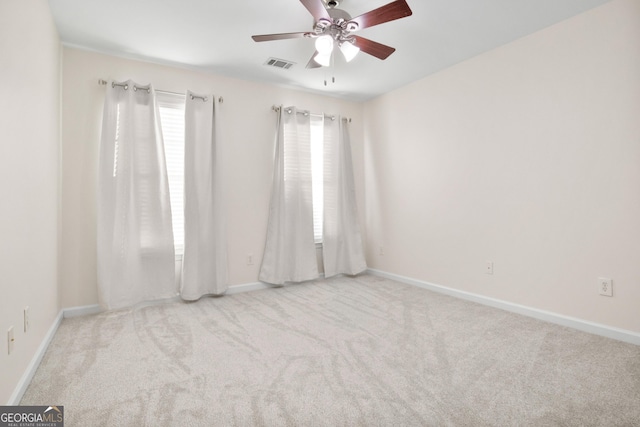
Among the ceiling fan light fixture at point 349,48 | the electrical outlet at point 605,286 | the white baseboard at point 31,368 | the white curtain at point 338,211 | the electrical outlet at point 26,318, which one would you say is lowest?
the white baseboard at point 31,368

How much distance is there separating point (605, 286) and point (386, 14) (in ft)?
8.39

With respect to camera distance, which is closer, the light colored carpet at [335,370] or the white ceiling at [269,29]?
the light colored carpet at [335,370]

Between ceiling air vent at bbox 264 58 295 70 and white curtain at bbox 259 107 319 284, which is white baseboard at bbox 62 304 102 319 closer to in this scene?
white curtain at bbox 259 107 319 284

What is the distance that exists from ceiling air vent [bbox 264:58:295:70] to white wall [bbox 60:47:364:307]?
1.75 feet

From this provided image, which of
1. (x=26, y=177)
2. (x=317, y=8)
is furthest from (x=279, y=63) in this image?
(x=26, y=177)

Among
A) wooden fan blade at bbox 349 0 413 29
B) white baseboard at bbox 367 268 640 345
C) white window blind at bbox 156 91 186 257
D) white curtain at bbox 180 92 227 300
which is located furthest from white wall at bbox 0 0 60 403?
white baseboard at bbox 367 268 640 345

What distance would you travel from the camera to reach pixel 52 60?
253cm

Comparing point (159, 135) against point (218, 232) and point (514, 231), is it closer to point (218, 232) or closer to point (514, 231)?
point (218, 232)

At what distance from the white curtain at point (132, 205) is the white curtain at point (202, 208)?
0.19 meters

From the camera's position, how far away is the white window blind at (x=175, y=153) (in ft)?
11.2

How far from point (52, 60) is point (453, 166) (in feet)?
12.5

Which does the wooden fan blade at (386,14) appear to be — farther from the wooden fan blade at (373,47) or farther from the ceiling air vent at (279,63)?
the ceiling air vent at (279,63)

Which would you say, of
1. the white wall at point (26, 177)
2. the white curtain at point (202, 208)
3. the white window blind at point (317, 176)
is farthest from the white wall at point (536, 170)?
the white wall at point (26, 177)

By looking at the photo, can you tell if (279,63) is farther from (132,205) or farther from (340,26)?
(132,205)
